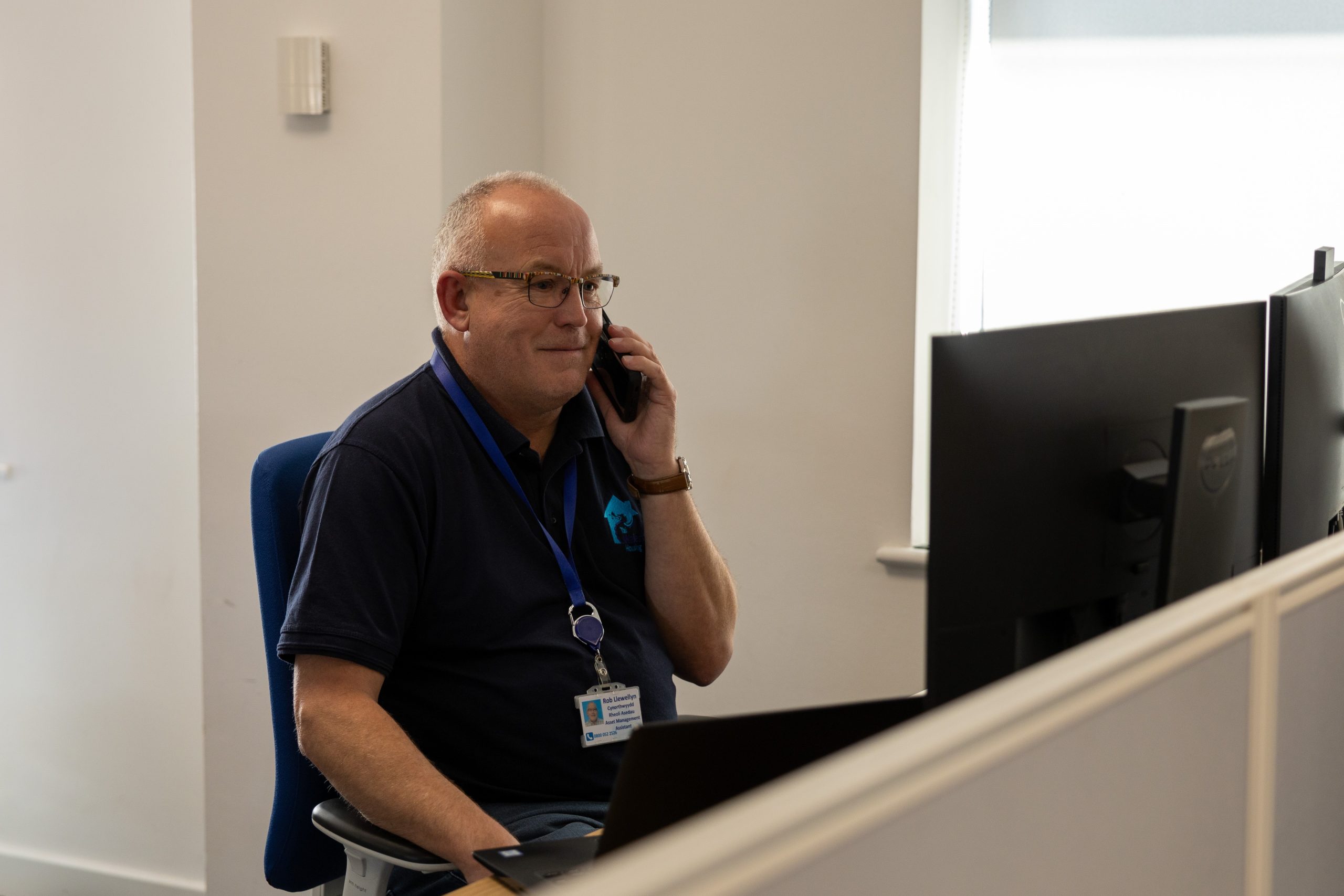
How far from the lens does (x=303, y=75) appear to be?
2516mm

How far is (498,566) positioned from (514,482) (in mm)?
123

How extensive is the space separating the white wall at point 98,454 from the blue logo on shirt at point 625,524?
165cm

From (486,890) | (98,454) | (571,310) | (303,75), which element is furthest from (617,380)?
(98,454)

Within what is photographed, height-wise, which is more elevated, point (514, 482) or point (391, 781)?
point (514, 482)

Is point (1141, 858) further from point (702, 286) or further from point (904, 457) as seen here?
point (702, 286)

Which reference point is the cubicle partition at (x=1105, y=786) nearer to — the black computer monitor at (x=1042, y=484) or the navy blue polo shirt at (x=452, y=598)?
the black computer monitor at (x=1042, y=484)

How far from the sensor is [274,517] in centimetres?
161

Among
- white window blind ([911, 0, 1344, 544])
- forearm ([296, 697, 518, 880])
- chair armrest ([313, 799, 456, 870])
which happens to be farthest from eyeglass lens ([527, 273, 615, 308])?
white window blind ([911, 0, 1344, 544])

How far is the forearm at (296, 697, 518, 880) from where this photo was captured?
139 cm

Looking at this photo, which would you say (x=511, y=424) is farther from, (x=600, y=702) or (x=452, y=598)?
(x=600, y=702)

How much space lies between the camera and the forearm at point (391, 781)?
4.55 feet

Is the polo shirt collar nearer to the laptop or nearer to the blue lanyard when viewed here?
the blue lanyard

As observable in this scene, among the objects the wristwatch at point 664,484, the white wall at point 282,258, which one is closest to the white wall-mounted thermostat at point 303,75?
the white wall at point 282,258

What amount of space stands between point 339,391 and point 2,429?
1.21 m
